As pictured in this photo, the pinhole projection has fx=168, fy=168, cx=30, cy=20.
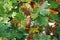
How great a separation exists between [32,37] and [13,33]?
5.2 inches

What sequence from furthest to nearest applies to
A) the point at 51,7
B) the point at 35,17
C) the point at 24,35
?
1. the point at 24,35
2. the point at 51,7
3. the point at 35,17

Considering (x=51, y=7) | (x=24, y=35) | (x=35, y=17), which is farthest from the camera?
(x=24, y=35)

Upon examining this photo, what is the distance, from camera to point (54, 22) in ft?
4.11

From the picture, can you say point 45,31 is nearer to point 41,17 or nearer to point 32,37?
point 32,37

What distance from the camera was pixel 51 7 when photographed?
3.60 feet

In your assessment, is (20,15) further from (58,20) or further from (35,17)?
(58,20)

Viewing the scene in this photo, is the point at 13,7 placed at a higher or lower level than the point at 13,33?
higher

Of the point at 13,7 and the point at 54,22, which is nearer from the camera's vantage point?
the point at 13,7

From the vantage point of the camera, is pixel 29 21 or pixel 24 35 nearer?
pixel 29 21

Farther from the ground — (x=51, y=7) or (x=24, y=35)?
(x=51, y=7)

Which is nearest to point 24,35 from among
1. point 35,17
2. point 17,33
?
point 17,33

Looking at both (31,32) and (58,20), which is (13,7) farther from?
(58,20)

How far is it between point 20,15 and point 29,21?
72mm

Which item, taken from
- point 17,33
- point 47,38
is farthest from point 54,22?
point 17,33
